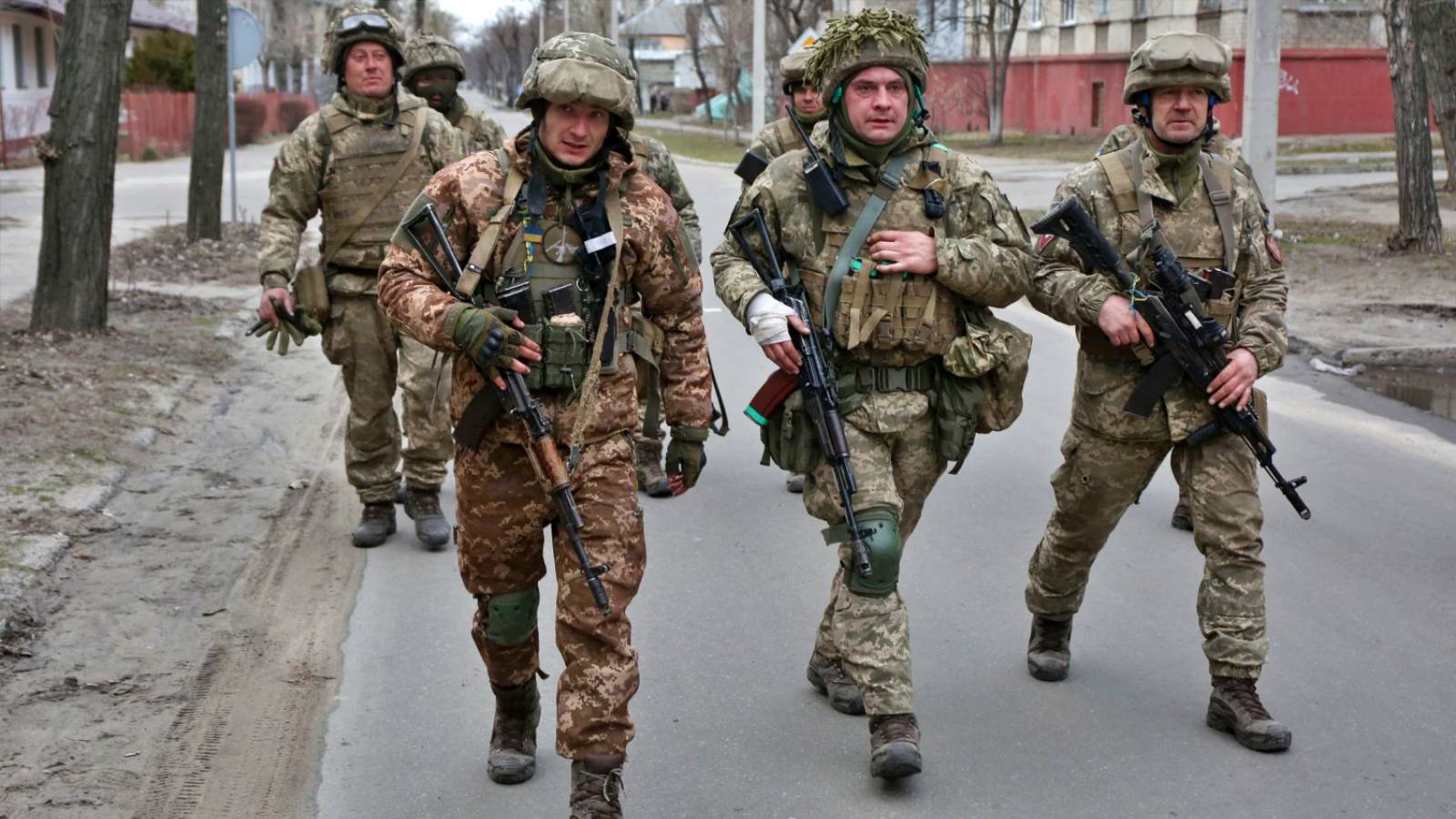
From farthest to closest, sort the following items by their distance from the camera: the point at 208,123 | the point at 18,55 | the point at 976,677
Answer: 1. the point at 18,55
2. the point at 208,123
3. the point at 976,677

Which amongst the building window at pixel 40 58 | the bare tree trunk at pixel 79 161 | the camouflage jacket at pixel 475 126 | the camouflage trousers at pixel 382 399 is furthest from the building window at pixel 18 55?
the camouflage trousers at pixel 382 399

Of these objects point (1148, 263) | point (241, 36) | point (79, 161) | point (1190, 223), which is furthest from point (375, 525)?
point (241, 36)

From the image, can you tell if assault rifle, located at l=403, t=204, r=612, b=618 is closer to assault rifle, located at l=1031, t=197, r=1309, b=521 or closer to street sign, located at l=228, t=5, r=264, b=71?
assault rifle, located at l=1031, t=197, r=1309, b=521

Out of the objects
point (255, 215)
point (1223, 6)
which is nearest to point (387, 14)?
point (255, 215)

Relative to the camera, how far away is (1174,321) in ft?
15.8

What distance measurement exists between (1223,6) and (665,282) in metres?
36.1

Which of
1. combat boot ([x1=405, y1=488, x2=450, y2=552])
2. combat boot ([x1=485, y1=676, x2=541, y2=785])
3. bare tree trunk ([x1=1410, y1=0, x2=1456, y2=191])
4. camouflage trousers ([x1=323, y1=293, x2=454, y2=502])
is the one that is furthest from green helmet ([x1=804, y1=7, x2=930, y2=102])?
bare tree trunk ([x1=1410, y1=0, x2=1456, y2=191])

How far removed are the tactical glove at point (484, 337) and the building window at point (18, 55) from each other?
40884 mm

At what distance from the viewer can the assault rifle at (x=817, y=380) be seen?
4520 millimetres

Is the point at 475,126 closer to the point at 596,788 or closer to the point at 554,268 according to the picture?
the point at 554,268

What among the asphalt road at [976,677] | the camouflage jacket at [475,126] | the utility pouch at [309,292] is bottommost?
the asphalt road at [976,677]

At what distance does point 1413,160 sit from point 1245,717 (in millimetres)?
13403

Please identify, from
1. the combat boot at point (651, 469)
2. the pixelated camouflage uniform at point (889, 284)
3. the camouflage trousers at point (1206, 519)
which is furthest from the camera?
the combat boot at point (651, 469)

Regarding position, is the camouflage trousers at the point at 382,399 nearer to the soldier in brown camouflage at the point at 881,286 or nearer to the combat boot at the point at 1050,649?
the soldier in brown camouflage at the point at 881,286
